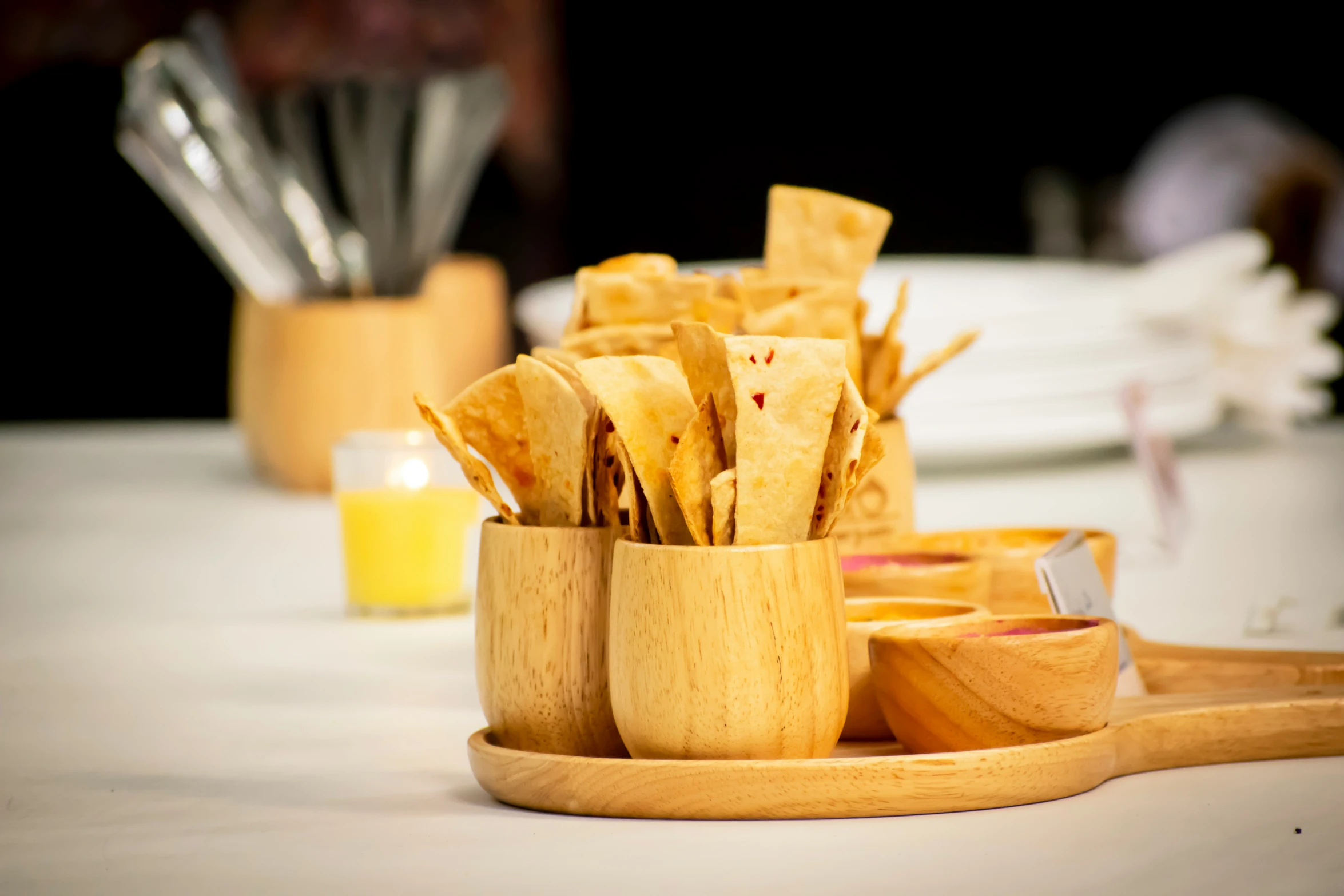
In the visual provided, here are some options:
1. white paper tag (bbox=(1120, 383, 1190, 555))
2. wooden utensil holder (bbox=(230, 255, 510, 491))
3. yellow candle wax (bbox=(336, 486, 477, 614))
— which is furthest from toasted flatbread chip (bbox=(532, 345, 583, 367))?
wooden utensil holder (bbox=(230, 255, 510, 491))

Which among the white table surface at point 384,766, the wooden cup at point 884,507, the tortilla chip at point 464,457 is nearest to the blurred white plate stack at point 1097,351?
the white table surface at point 384,766

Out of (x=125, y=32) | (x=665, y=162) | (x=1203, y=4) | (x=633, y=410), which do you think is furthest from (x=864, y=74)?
(x=633, y=410)

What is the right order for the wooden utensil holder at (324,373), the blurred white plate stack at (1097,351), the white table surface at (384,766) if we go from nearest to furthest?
the white table surface at (384,766) → the blurred white plate stack at (1097,351) → the wooden utensil holder at (324,373)

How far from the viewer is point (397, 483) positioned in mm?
1097

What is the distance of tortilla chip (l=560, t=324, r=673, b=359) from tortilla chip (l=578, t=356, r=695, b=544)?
0.09m

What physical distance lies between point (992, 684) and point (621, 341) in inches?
8.9

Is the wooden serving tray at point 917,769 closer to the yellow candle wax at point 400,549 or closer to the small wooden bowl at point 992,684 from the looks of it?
the small wooden bowl at point 992,684

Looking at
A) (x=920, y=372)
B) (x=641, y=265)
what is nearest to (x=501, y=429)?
(x=641, y=265)

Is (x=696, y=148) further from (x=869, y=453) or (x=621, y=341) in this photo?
(x=869, y=453)

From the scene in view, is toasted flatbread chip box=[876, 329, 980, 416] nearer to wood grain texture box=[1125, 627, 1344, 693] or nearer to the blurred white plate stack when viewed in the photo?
wood grain texture box=[1125, 627, 1344, 693]

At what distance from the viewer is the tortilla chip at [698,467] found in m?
0.56

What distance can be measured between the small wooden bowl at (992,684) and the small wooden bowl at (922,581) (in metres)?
0.10

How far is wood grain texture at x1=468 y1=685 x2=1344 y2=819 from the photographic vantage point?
0.56 metres

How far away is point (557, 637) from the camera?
23.7 inches
